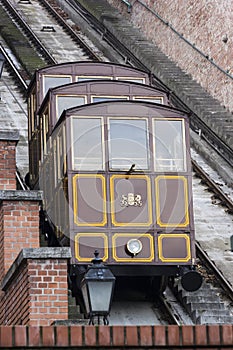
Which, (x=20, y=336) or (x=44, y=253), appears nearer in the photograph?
(x=20, y=336)

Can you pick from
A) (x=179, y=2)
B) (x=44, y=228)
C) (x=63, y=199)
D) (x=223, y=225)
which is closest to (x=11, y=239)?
(x=63, y=199)

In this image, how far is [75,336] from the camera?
682 cm

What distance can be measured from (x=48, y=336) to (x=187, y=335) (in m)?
0.81

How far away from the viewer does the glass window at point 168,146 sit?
14.9m

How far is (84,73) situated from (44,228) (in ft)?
11.1

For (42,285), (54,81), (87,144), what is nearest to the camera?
(42,285)

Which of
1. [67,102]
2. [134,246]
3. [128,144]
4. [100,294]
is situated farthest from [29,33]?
[100,294]

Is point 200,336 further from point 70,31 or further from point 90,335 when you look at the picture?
point 70,31

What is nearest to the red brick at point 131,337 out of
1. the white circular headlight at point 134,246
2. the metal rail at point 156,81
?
the white circular headlight at point 134,246

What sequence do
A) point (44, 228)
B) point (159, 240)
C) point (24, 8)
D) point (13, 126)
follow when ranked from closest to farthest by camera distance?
point (159, 240) < point (44, 228) < point (13, 126) < point (24, 8)

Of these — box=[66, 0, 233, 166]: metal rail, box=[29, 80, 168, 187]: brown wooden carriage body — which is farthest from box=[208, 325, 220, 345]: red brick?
box=[66, 0, 233, 166]: metal rail

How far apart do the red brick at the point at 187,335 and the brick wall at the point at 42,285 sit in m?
3.39

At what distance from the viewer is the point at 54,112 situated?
1608cm

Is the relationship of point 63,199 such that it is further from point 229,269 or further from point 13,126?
point 13,126
